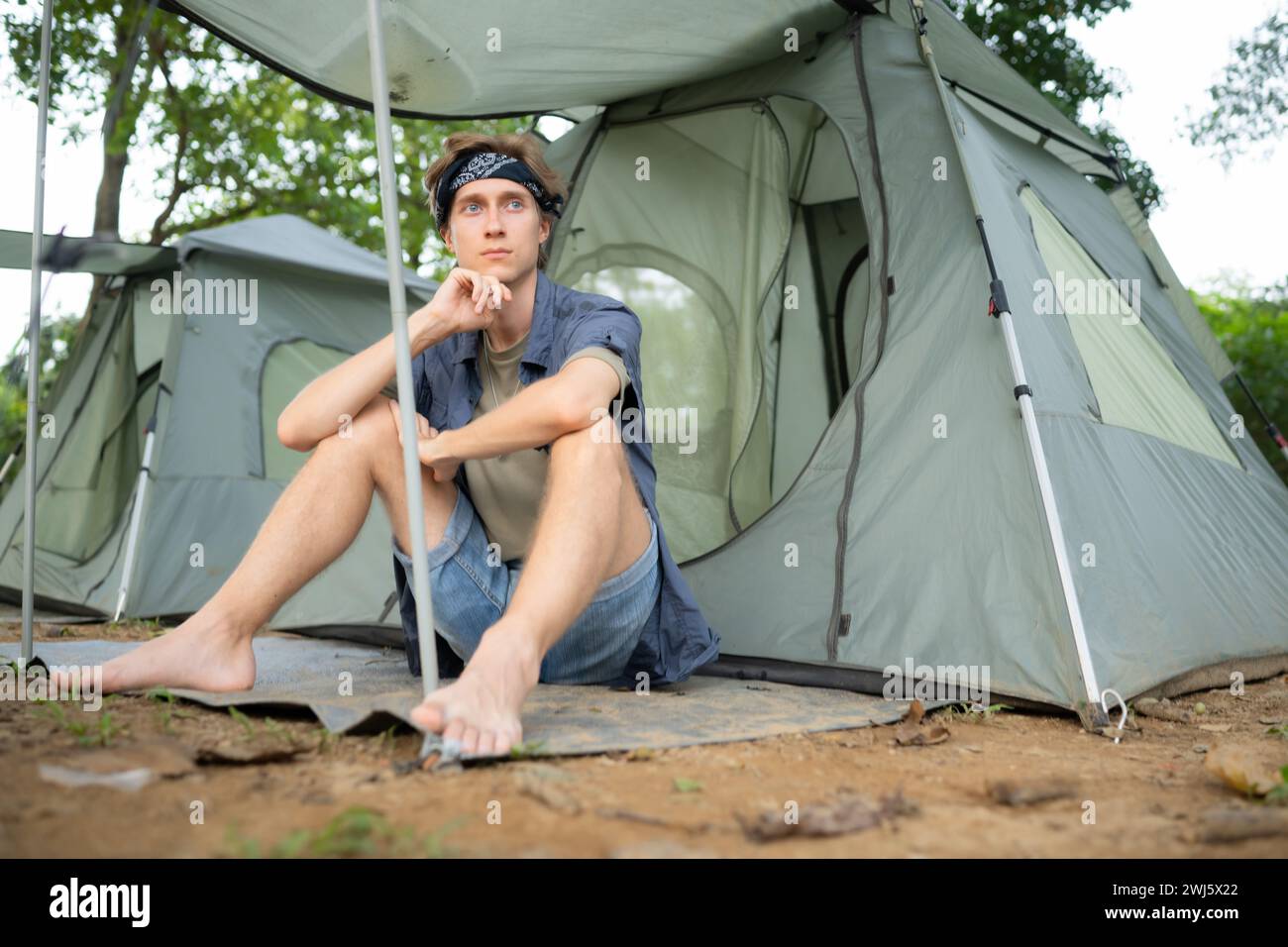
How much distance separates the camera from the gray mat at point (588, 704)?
172cm

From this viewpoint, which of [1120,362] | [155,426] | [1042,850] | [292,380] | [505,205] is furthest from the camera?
[292,380]

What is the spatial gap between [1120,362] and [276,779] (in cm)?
257

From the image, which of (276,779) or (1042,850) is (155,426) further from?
(1042,850)

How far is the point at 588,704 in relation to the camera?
206 centimetres

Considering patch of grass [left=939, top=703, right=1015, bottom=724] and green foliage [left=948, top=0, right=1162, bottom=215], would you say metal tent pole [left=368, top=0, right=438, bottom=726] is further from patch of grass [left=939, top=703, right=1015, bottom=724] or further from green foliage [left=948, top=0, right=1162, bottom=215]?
green foliage [left=948, top=0, right=1162, bottom=215]

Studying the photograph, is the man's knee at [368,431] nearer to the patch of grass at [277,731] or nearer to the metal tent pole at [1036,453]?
the patch of grass at [277,731]

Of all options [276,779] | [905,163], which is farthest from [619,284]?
[276,779]

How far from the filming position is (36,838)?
116cm

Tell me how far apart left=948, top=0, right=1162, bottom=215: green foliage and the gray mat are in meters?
4.82

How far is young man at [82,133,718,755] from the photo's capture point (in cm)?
173

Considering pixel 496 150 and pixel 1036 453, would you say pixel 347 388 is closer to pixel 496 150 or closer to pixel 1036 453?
pixel 496 150

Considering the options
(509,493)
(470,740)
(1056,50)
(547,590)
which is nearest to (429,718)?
(470,740)

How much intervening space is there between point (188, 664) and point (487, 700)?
75cm

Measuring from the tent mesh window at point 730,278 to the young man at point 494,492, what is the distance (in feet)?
3.91
